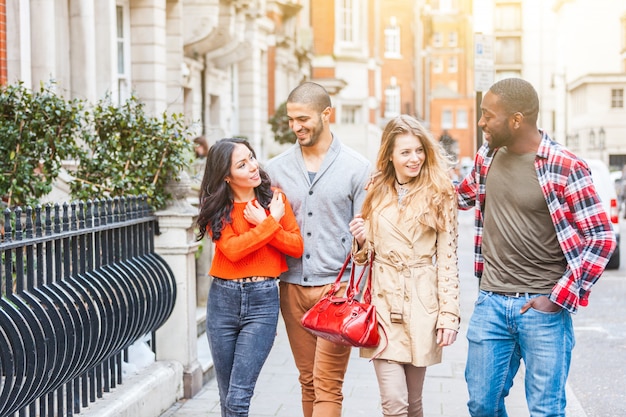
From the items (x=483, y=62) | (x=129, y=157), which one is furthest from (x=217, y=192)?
(x=483, y=62)

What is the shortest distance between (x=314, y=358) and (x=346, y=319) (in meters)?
0.78

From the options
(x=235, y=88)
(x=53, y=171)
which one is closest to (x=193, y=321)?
(x=53, y=171)

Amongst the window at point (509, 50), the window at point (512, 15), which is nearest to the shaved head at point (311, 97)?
the window at point (509, 50)

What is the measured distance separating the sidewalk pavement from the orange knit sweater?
6.35 ft

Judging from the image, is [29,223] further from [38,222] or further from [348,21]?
[348,21]

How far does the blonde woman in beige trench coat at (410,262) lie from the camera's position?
4805 mm

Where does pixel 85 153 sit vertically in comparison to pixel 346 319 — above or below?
above

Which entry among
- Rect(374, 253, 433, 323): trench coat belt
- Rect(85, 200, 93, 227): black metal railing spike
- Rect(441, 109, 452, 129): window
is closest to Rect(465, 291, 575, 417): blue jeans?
Rect(374, 253, 433, 323): trench coat belt

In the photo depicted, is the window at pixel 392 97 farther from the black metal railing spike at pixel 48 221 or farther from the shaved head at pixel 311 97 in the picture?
the black metal railing spike at pixel 48 221

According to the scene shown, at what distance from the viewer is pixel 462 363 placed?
352 inches

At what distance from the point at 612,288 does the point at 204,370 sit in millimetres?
8891

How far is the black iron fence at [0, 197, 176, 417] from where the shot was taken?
4539 mm

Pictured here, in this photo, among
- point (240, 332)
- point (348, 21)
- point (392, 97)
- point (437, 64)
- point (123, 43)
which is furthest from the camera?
point (437, 64)

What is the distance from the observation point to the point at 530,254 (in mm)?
4590
